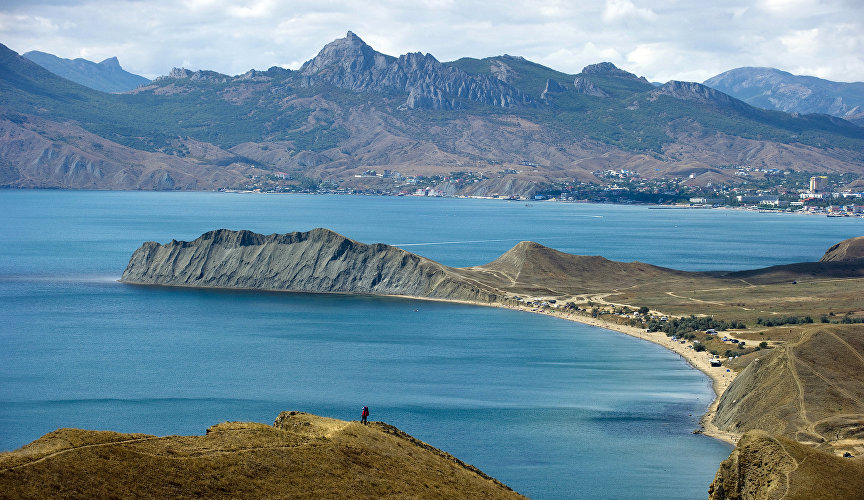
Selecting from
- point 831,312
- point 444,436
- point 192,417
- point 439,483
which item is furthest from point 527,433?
point 831,312

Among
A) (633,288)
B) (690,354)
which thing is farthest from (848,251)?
(690,354)

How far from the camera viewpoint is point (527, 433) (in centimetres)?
6831

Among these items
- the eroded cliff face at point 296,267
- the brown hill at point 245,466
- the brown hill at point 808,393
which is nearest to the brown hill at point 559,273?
the eroded cliff face at point 296,267

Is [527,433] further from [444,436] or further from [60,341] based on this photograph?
[60,341]

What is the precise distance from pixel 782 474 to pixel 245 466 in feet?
78.9

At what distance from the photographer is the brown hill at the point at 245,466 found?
3241 centimetres

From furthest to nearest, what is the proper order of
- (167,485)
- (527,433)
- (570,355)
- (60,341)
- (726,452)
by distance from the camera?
(60,341)
(570,355)
(527,433)
(726,452)
(167,485)

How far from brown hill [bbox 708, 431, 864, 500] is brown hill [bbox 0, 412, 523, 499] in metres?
10.6

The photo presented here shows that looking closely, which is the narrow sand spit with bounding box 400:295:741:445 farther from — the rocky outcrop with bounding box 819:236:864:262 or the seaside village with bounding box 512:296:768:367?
the rocky outcrop with bounding box 819:236:864:262

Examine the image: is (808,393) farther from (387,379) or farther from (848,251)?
(848,251)

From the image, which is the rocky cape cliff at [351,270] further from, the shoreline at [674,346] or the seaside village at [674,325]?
the seaside village at [674,325]

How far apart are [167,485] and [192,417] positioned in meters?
39.2

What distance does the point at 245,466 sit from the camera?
36.5 meters

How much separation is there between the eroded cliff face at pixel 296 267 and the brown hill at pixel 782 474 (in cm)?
9231
